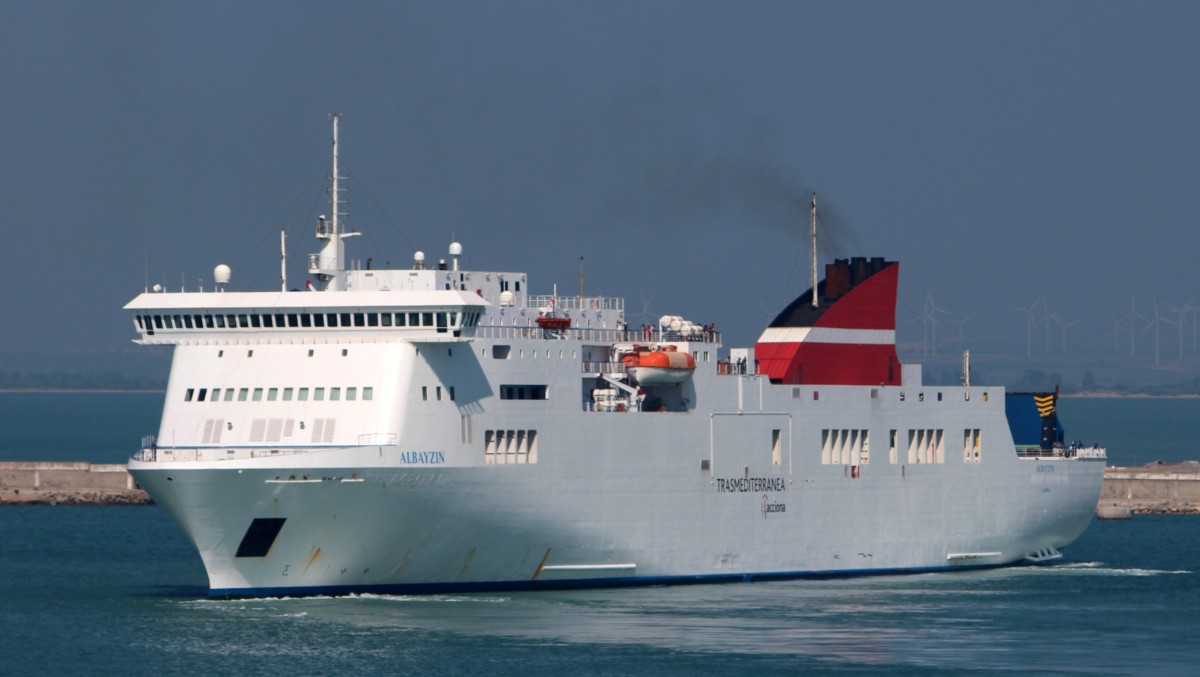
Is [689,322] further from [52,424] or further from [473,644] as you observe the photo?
[52,424]

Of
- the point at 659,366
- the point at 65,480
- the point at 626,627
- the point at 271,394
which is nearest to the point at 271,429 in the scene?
the point at 271,394

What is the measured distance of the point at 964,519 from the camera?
4706 centimetres

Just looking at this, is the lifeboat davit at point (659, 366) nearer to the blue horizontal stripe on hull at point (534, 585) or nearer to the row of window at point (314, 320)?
the blue horizontal stripe on hull at point (534, 585)

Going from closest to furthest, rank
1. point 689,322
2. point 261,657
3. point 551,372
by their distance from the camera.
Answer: point 261,657
point 551,372
point 689,322

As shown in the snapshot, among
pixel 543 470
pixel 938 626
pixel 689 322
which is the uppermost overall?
pixel 689 322

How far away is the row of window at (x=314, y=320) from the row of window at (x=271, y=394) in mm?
1226

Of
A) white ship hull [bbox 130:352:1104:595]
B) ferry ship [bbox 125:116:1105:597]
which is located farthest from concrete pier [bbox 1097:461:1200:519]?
ferry ship [bbox 125:116:1105:597]

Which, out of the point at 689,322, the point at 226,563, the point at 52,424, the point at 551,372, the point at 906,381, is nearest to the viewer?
the point at 226,563

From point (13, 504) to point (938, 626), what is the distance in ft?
137

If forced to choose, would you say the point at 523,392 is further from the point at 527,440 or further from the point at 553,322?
the point at 553,322

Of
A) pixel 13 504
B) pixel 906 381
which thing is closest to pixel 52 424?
pixel 13 504

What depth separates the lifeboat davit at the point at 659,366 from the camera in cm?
4100

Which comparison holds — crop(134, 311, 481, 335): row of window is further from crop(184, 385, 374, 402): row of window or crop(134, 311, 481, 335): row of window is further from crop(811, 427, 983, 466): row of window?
crop(811, 427, 983, 466): row of window

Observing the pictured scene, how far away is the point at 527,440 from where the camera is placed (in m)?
39.2
